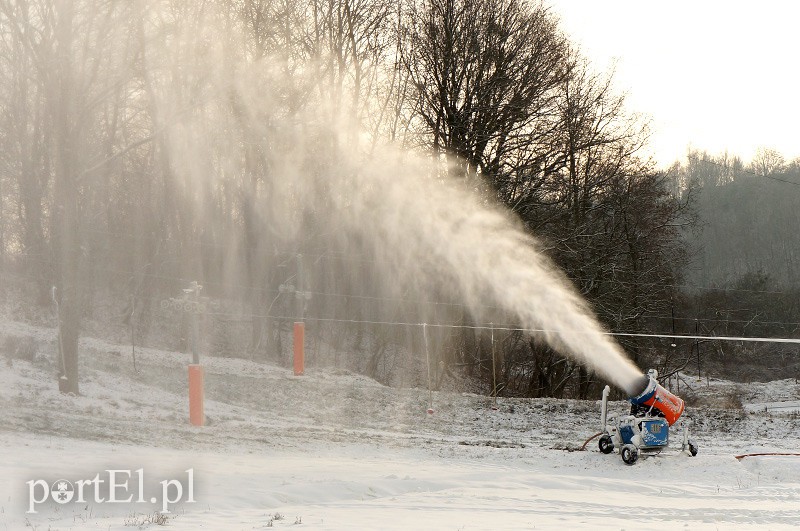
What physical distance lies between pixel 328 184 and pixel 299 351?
27.6 feet

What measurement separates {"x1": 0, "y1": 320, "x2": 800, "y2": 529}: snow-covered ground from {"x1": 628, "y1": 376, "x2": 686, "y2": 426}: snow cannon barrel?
0.77m

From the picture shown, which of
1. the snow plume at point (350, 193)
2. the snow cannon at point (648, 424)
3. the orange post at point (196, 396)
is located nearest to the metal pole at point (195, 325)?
the orange post at point (196, 396)

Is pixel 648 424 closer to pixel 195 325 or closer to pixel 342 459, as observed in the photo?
pixel 342 459

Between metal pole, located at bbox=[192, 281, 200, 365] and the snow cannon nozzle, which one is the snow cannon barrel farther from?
metal pole, located at bbox=[192, 281, 200, 365]

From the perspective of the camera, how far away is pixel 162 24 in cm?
2055

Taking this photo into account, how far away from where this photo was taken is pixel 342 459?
14.7 meters

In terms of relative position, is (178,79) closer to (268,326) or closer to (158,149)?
(158,149)

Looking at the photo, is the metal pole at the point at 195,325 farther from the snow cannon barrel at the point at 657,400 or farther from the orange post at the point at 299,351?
the snow cannon barrel at the point at 657,400

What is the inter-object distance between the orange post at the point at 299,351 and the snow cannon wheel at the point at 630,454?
1119cm

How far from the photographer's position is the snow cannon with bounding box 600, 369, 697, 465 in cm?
1502

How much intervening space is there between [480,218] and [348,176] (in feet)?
16.6

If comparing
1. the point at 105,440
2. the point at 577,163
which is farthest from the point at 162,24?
the point at 577,163

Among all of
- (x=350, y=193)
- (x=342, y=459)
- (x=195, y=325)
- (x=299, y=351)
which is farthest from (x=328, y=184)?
(x=342, y=459)

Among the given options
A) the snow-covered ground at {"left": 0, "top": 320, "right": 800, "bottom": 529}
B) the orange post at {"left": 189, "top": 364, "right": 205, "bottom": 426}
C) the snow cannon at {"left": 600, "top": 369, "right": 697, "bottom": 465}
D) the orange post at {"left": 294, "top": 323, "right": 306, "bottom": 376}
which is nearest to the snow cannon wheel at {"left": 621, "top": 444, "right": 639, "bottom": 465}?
the snow cannon at {"left": 600, "top": 369, "right": 697, "bottom": 465}
